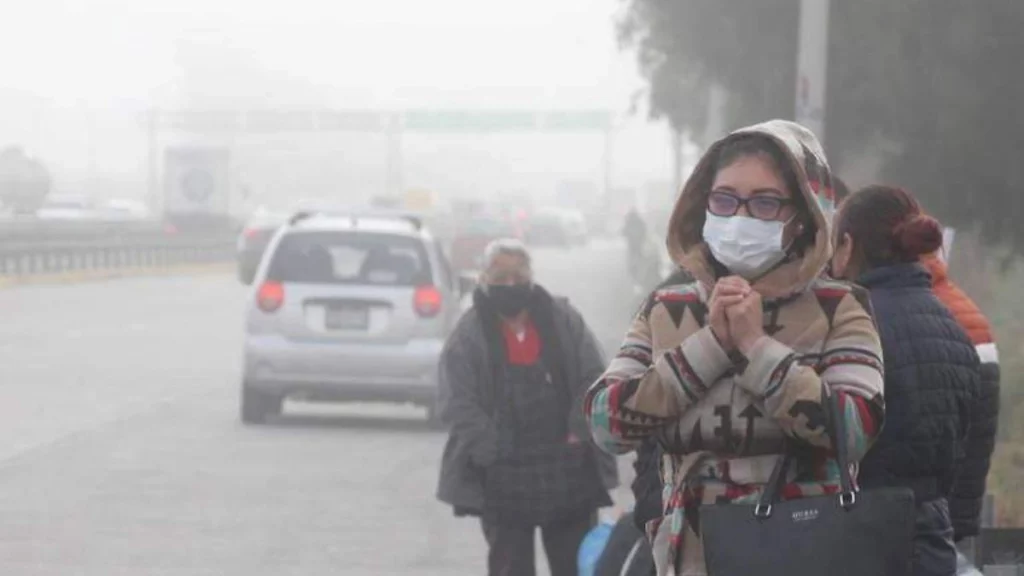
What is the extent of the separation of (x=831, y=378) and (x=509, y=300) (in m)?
4.16

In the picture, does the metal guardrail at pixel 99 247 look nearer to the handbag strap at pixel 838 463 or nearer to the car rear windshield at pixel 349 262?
the car rear windshield at pixel 349 262

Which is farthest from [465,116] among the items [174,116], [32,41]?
[32,41]

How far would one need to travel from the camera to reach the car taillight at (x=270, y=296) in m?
19.2

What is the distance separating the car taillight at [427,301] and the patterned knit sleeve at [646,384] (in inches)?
563

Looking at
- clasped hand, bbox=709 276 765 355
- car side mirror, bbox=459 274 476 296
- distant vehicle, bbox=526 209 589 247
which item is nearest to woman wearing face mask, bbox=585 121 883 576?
clasped hand, bbox=709 276 765 355

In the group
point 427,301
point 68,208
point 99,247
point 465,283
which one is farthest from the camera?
point 68,208

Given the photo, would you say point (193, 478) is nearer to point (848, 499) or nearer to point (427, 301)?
point (427, 301)

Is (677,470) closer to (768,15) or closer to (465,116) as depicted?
(768,15)

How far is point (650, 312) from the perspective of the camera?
493cm

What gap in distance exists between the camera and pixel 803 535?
4625mm

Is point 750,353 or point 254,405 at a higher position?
point 750,353

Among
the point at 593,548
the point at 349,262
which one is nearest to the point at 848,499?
the point at 593,548

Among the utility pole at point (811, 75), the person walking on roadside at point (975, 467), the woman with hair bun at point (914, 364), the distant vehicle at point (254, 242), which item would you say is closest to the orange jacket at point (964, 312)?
the person walking on roadside at point (975, 467)

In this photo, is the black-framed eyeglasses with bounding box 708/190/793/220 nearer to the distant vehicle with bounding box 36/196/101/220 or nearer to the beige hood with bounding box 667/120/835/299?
the beige hood with bounding box 667/120/835/299
